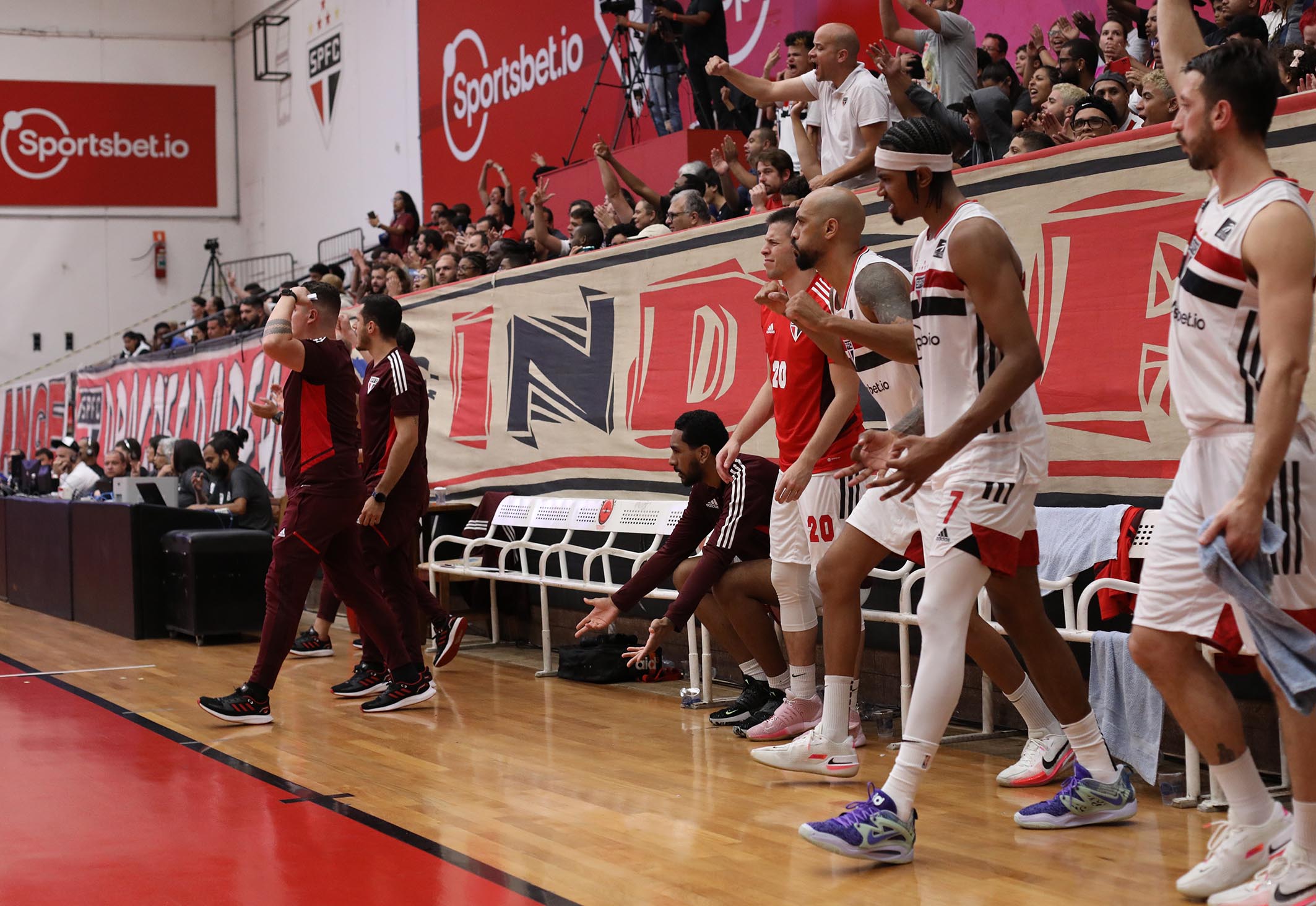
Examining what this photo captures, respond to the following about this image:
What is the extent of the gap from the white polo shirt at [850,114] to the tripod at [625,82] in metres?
4.73

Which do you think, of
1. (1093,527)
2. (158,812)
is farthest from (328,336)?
(1093,527)

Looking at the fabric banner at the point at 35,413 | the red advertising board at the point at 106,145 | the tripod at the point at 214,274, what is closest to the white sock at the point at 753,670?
the fabric banner at the point at 35,413

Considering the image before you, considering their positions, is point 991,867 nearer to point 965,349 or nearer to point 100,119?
point 965,349

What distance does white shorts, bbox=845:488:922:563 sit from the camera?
4.29 metres

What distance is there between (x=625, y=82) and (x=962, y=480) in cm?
1045

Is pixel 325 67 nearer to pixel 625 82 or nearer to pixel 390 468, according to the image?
pixel 625 82

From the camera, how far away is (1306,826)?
2938 mm

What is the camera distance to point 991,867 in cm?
357

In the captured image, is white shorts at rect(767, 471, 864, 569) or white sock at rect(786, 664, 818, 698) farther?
white sock at rect(786, 664, 818, 698)

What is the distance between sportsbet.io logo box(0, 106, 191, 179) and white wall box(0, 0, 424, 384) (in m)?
0.70

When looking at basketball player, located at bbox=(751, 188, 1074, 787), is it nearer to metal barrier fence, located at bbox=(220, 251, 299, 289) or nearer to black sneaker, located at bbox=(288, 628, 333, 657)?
black sneaker, located at bbox=(288, 628, 333, 657)

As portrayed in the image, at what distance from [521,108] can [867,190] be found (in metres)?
10.3

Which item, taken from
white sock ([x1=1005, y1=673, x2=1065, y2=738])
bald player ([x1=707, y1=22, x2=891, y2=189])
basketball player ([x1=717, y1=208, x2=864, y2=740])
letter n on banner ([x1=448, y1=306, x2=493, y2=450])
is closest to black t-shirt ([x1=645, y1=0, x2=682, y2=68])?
letter n on banner ([x1=448, y1=306, x2=493, y2=450])

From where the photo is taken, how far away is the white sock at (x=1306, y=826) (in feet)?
9.61
